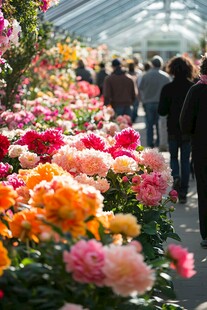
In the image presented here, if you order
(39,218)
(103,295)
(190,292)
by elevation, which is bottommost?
(190,292)

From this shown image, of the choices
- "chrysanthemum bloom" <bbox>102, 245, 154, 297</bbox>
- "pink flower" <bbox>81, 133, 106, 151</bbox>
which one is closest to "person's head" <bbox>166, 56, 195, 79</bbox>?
"pink flower" <bbox>81, 133, 106, 151</bbox>

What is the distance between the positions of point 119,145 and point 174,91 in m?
4.14

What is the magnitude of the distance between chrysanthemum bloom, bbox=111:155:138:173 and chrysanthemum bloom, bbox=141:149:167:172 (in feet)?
0.80

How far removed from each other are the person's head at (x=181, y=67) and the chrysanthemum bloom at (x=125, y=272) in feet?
→ 23.6

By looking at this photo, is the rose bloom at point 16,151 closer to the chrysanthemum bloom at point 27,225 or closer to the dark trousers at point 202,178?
the dark trousers at point 202,178

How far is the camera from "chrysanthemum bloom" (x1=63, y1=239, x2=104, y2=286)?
122 inches

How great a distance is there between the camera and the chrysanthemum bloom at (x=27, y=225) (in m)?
3.48

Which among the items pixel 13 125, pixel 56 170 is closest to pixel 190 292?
pixel 56 170

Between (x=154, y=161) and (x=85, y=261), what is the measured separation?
289 cm

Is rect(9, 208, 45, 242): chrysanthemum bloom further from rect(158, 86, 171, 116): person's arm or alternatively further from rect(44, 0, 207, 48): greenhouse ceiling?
rect(44, 0, 207, 48): greenhouse ceiling

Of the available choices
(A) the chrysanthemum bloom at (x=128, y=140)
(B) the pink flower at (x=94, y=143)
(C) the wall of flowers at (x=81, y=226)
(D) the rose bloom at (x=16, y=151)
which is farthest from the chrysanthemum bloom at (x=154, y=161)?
(D) the rose bloom at (x=16, y=151)

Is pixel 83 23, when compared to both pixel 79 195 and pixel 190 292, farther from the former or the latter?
pixel 79 195

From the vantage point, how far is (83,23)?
814 inches

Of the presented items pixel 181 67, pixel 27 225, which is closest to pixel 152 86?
pixel 181 67
